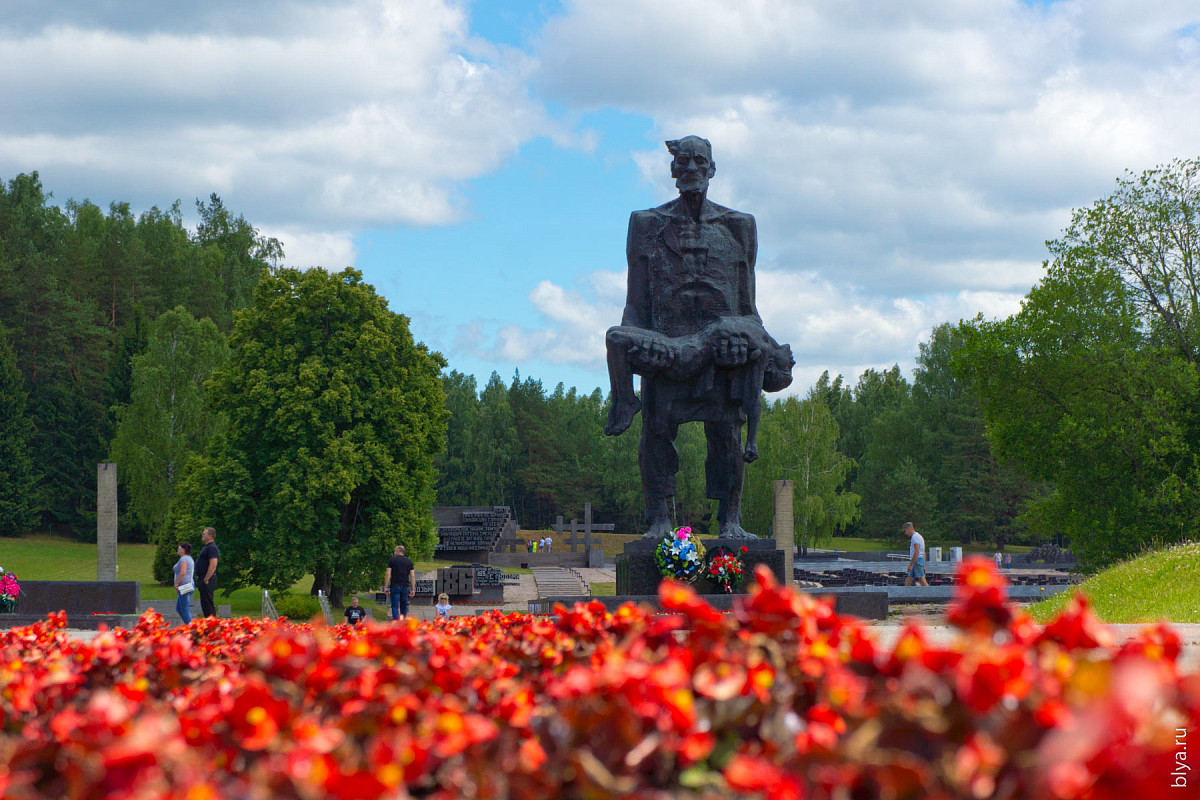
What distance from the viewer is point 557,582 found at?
112 feet

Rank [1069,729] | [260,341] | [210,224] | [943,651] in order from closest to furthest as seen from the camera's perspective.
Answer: [1069,729] → [943,651] → [260,341] → [210,224]

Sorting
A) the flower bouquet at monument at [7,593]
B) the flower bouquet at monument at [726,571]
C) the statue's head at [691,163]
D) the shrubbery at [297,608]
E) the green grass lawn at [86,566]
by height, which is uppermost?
the statue's head at [691,163]

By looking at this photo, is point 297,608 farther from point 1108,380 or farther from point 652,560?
point 1108,380

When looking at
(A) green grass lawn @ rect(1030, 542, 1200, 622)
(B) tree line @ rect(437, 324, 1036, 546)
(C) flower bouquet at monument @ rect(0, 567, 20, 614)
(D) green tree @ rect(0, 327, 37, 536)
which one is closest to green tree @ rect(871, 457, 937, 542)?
(B) tree line @ rect(437, 324, 1036, 546)

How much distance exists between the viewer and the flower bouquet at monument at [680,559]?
33.6 feet

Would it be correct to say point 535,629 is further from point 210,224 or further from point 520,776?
point 210,224

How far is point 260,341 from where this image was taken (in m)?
24.3

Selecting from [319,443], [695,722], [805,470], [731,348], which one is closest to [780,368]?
[731,348]

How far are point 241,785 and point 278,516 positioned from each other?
70.7 feet

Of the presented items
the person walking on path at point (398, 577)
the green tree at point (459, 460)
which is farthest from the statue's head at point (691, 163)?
the green tree at point (459, 460)

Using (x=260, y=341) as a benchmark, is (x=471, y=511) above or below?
below

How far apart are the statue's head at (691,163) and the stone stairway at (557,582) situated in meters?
16.0

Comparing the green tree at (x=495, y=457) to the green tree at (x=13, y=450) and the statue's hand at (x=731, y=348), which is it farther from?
the statue's hand at (x=731, y=348)

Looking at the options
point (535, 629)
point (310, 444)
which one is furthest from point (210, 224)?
point (535, 629)
